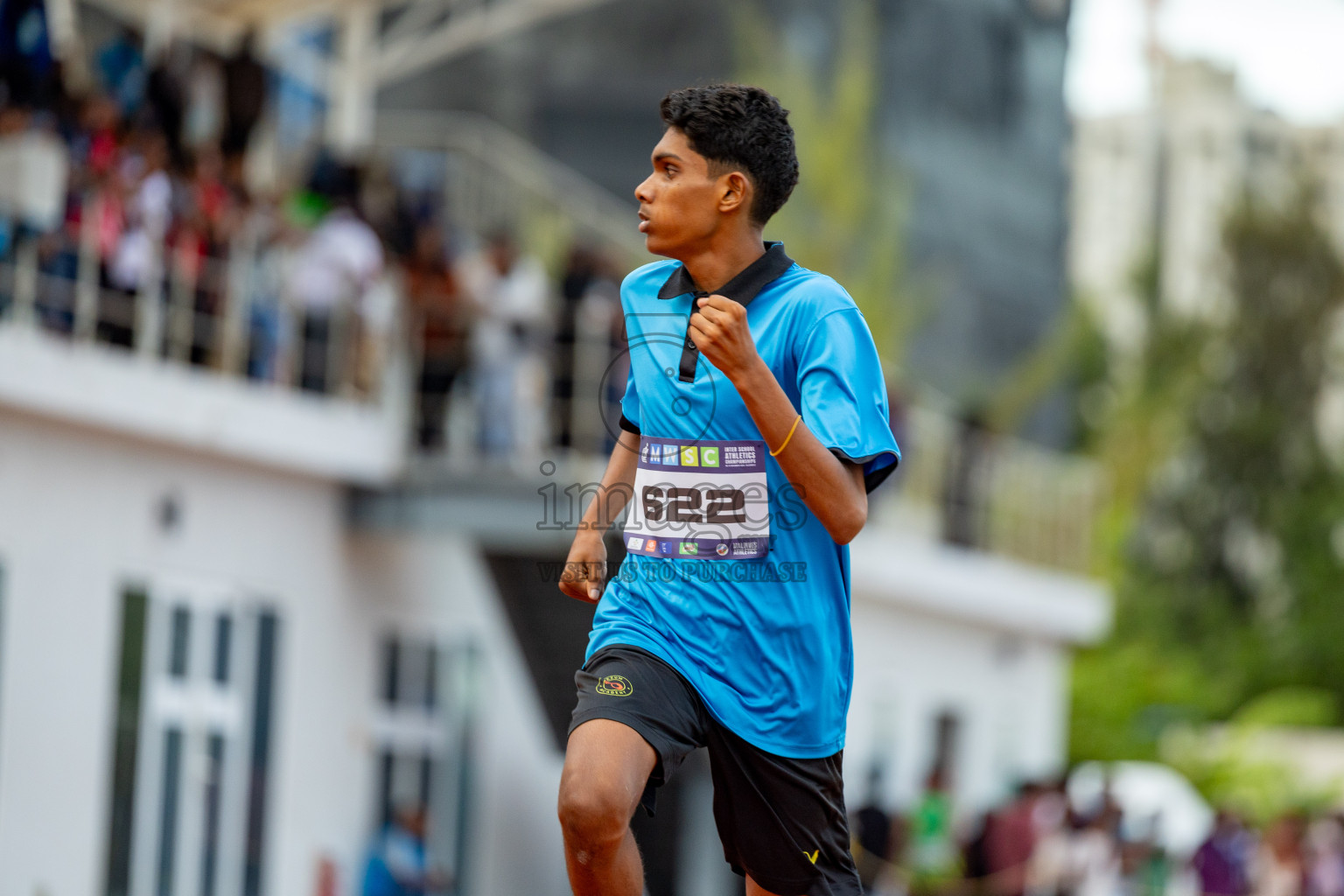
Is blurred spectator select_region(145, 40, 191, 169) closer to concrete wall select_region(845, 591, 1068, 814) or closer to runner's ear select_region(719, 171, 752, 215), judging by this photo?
runner's ear select_region(719, 171, 752, 215)

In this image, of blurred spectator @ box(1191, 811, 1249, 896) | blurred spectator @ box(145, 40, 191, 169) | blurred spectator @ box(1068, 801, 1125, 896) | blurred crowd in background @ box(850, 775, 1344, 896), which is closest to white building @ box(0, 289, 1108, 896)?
blurred spectator @ box(145, 40, 191, 169)

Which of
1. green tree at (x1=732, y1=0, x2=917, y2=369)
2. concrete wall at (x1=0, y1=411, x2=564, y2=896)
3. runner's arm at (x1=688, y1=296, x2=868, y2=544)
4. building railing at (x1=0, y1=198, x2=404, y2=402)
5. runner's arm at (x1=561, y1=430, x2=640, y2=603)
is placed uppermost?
green tree at (x1=732, y1=0, x2=917, y2=369)

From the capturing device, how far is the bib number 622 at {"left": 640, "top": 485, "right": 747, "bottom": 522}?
4.22 m

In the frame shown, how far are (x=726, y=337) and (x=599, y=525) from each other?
0.89 meters

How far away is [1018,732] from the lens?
2370cm

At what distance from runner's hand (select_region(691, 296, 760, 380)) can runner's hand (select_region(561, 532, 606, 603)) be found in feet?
2.50

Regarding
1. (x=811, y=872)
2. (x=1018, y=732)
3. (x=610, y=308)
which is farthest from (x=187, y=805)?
(x=1018, y=732)

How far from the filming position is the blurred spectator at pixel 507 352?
14.2m

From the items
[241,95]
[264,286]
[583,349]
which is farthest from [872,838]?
[241,95]

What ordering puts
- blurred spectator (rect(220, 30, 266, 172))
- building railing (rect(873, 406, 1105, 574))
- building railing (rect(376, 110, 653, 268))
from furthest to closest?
building railing (rect(873, 406, 1105, 574))
building railing (rect(376, 110, 653, 268))
blurred spectator (rect(220, 30, 266, 172))

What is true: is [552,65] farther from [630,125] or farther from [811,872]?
[811,872]

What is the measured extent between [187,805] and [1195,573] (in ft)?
122

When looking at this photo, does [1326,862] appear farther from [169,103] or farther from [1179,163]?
[1179,163]

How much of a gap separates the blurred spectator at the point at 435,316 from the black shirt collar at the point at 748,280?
33.0ft
